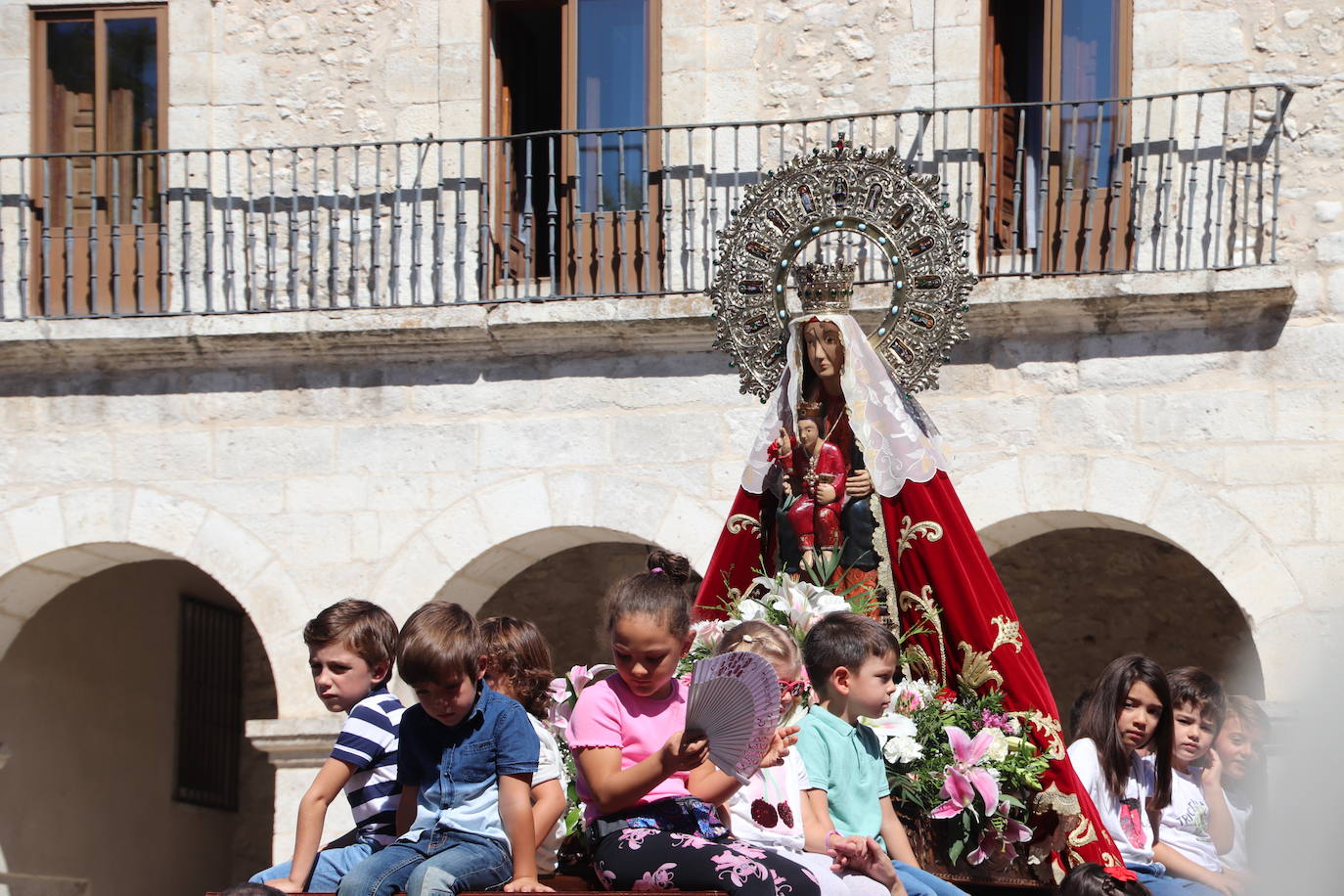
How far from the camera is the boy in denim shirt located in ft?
14.3

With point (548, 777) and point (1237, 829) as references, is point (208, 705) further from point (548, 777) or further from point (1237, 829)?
point (548, 777)

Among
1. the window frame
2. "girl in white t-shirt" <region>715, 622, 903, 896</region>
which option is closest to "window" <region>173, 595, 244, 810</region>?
the window frame

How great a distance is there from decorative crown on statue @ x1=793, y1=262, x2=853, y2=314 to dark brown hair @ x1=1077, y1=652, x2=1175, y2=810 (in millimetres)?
1310

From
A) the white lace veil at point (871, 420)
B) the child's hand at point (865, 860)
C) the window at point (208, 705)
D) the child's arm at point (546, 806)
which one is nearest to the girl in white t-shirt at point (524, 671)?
the child's arm at point (546, 806)

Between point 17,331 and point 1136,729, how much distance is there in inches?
262

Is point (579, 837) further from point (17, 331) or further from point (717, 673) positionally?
point (17, 331)

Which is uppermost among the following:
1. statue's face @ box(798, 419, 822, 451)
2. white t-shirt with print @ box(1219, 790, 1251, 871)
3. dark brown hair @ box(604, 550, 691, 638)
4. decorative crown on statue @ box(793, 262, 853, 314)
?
decorative crown on statue @ box(793, 262, 853, 314)

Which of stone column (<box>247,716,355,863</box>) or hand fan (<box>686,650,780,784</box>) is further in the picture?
stone column (<box>247,716,355,863</box>)

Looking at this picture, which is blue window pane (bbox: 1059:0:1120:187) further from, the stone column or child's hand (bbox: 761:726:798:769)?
child's hand (bbox: 761:726:798:769)

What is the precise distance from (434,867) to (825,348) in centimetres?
222

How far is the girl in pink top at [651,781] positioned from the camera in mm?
4188

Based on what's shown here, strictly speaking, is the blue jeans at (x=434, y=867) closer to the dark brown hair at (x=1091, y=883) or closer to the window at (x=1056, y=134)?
the dark brown hair at (x=1091, y=883)

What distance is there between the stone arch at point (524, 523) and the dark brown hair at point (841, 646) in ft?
16.3

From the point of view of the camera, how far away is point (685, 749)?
3979mm
